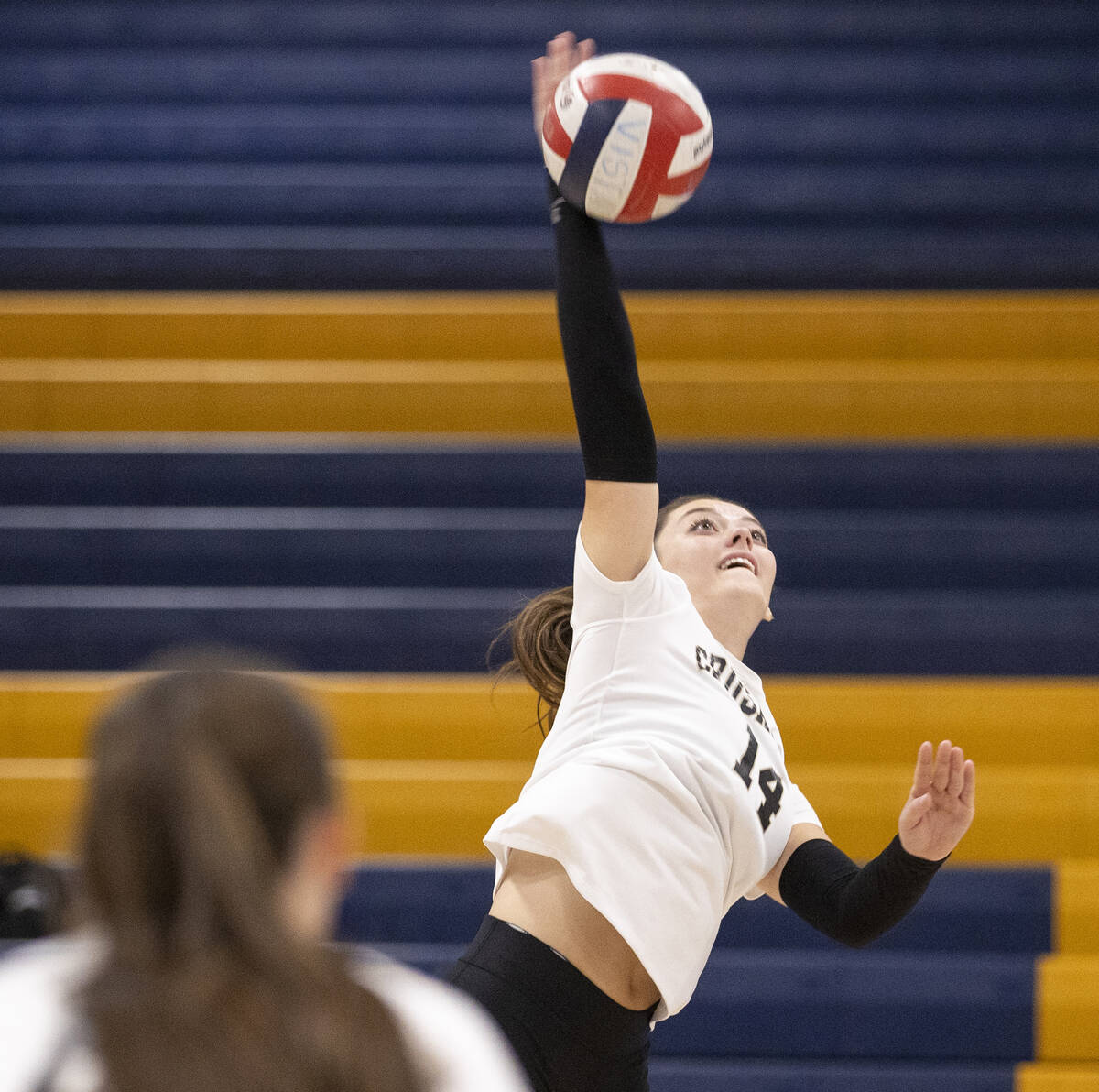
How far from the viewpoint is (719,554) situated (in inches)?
67.1

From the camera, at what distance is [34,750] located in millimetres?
3102

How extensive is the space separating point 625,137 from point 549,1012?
35.8 inches

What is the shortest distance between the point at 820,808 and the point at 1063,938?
0.54m

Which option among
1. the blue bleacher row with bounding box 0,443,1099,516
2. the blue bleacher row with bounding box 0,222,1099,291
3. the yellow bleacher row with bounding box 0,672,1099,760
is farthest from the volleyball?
the blue bleacher row with bounding box 0,222,1099,291

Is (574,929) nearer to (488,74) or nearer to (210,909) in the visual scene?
(210,909)

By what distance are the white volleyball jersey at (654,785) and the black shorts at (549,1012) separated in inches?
2.6

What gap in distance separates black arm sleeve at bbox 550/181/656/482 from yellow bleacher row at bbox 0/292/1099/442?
2.25 metres

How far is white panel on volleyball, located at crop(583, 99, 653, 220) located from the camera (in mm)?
1425

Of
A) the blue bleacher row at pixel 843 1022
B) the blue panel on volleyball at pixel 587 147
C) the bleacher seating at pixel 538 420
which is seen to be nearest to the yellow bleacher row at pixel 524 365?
the bleacher seating at pixel 538 420

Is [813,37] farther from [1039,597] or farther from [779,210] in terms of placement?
[1039,597]

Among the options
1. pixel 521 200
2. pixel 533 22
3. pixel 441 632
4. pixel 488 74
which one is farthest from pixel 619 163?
pixel 533 22

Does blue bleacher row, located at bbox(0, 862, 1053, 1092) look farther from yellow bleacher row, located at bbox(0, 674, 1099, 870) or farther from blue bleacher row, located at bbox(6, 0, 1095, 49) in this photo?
blue bleacher row, located at bbox(6, 0, 1095, 49)

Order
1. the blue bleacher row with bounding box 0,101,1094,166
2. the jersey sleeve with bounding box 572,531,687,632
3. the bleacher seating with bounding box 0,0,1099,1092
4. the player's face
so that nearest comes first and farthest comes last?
the jersey sleeve with bounding box 572,531,687,632 < the player's face < the bleacher seating with bounding box 0,0,1099,1092 < the blue bleacher row with bounding box 0,101,1094,166

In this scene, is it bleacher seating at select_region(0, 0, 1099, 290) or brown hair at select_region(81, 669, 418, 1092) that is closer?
brown hair at select_region(81, 669, 418, 1092)
